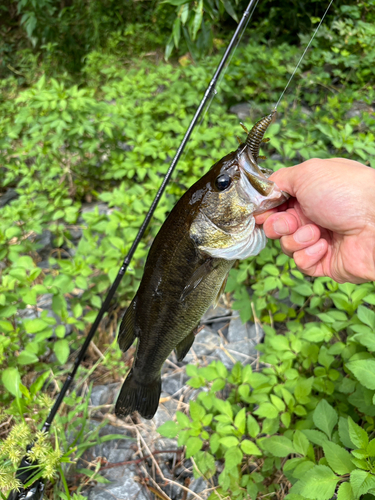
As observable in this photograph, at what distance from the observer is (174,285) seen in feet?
5.14

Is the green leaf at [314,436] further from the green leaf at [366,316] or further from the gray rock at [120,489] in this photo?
the gray rock at [120,489]

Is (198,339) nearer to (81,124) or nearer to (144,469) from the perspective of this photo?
(144,469)

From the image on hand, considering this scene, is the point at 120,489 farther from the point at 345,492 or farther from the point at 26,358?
the point at 345,492

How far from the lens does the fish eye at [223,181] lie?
1402mm

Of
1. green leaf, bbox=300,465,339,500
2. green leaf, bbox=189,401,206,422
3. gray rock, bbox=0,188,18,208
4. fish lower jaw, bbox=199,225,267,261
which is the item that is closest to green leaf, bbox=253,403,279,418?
green leaf, bbox=189,401,206,422

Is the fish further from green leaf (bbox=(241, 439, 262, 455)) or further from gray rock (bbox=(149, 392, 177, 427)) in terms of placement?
gray rock (bbox=(149, 392, 177, 427))

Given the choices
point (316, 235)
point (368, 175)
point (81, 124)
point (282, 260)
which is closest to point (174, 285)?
point (316, 235)

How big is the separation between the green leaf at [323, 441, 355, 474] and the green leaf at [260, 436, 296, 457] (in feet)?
0.87

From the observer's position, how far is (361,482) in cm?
113

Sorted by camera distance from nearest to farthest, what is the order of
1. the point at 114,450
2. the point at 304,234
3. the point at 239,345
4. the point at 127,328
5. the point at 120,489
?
the point at 304,234, the point at 127,328, the point at 120,489, the point at 114,450, the point at 239,345

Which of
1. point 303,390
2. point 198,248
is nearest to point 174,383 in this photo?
point 303,390

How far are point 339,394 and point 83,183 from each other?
3.89 metres

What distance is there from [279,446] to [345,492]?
41 cm

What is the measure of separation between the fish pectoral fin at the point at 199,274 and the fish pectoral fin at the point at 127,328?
1.12 ft
